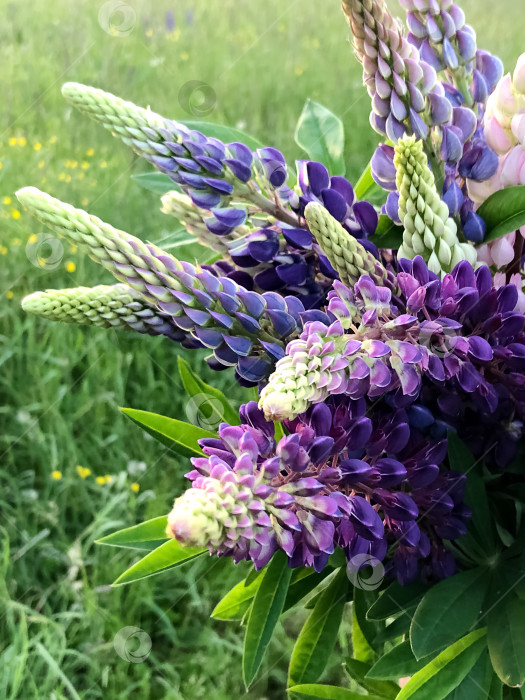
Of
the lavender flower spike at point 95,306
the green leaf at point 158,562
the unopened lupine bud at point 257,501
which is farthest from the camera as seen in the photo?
the green leaf at point 158,562

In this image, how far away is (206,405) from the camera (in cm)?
58

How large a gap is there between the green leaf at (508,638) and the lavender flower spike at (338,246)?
9.2 inches

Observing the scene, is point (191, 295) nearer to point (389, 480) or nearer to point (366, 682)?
point (389, 480)

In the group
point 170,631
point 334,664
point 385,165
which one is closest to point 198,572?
point 170,631

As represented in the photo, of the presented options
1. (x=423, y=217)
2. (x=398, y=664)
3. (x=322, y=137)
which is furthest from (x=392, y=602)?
(x=322, y=137)

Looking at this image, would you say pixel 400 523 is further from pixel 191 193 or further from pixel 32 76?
pixel 32 76

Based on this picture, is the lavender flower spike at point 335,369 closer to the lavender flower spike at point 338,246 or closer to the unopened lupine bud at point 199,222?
the lavender flower spike at point 338,246

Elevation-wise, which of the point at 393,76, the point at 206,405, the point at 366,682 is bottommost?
the point at 366,682

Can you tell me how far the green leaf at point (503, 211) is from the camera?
0.42 m

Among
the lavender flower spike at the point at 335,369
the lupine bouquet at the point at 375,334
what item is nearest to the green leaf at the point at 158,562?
the lupine bouquet at the point at 375,334

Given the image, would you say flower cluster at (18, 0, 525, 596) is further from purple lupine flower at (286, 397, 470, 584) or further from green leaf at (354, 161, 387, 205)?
green leaf at (354, 161, 387, 205)

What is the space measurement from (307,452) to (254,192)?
0.17 metres

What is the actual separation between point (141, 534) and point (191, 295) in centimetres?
24

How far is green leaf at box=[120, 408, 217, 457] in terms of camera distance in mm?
524
